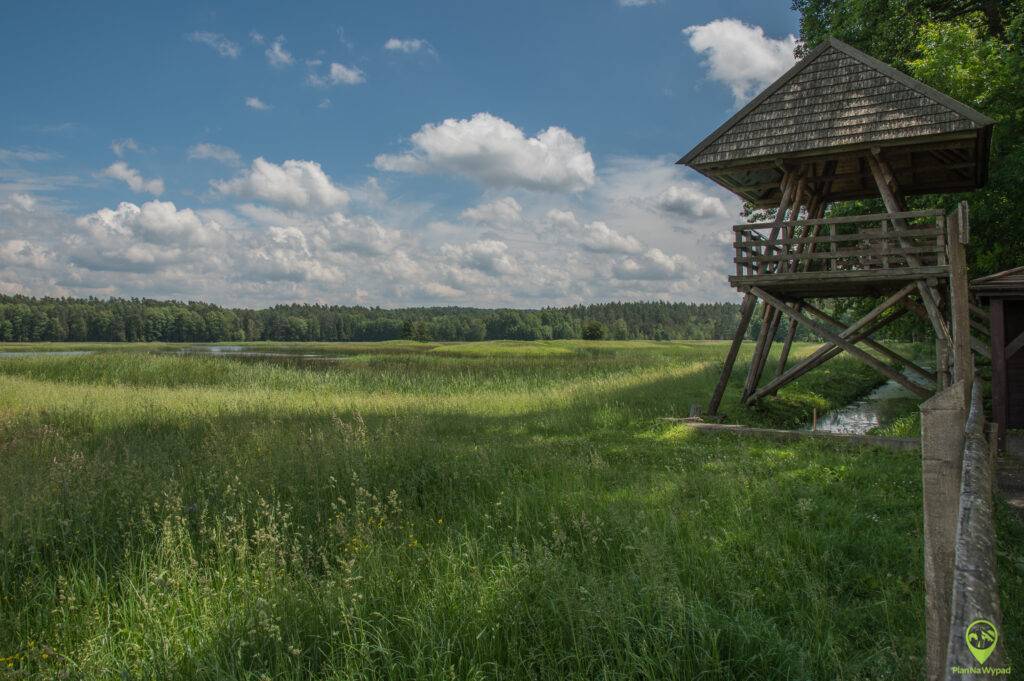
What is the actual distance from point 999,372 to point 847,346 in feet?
9.05

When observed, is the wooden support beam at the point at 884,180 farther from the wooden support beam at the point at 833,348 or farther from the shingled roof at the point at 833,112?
the wooden support beam at the point at 833,348

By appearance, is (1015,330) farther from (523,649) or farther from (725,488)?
(523,649)

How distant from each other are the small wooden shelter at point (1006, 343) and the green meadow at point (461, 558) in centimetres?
264

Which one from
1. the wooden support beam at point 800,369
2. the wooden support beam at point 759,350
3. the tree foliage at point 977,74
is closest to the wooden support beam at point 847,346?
the wooden support beam at point 800,369

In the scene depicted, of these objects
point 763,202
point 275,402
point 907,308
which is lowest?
point 275,402

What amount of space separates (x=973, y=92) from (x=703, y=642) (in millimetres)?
20096

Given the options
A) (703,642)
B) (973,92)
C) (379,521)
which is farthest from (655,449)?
(973,92)

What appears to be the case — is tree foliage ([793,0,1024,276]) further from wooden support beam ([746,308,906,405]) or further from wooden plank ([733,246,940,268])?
wooden plank ([733,246,940,268])

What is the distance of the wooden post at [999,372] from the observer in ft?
32.6

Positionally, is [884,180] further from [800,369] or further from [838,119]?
[800,369]

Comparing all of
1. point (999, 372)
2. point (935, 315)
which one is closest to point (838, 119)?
point (935, 315)

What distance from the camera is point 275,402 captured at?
57.2 ft

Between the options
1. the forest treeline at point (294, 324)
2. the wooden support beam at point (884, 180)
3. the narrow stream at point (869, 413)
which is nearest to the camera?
the wooden support beam at point (884, 180)

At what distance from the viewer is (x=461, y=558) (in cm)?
516
